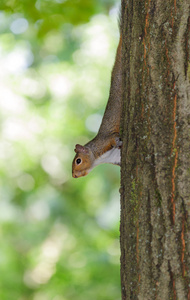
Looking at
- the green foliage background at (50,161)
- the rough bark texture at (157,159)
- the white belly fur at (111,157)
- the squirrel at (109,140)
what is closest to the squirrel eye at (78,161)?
the squirrel at (109,140)

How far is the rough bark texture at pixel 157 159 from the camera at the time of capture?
1264mm

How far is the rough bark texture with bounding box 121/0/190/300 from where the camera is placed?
4.15 ft

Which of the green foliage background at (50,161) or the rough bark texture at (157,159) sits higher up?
the green foliage background at (50,161)

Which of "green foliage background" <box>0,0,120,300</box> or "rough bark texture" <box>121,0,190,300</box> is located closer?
"rough bark texture" <box>121,0,190,300</box>

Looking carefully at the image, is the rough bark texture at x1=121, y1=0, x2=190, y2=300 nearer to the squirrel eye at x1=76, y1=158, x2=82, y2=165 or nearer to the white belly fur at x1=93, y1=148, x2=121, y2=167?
the white belly fur at x1=93, y1=148, x2=121, y2=167

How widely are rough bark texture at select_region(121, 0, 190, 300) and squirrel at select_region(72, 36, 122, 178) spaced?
0.73 metres

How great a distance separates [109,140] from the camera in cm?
256

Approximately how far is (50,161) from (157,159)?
5.36 metres

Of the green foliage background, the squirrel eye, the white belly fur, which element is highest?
the green foliage background

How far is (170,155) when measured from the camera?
4.29 feet

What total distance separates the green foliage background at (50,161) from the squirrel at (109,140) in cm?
308

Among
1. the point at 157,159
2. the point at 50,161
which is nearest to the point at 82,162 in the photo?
the point at 157,159

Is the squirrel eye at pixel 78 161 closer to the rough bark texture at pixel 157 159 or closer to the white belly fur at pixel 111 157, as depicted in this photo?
the white belly fur at pixel 111 157

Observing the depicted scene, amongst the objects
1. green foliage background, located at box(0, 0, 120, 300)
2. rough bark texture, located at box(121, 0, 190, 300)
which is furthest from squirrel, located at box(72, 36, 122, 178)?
green foliage background, located at box(0, 0, 120, 300)
